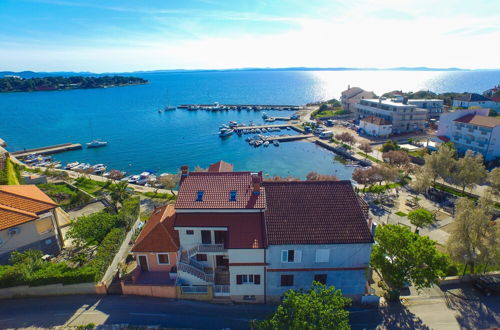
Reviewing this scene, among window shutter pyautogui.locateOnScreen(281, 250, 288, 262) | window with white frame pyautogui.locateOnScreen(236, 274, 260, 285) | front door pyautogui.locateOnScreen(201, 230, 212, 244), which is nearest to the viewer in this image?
window shutter pyautogui.locateOnScreen(281, 250, 288, 262)

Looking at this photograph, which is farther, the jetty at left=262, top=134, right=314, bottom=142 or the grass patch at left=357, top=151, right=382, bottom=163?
the jetty at left=262, top=134, right=314, bottom=142

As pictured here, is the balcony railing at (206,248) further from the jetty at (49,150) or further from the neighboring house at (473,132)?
the jetty at (49,150)

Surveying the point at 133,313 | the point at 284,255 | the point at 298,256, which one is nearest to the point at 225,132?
the point at 284,255

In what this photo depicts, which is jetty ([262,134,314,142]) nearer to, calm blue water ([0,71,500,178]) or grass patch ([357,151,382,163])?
calm blue water ([0,71,500,178])

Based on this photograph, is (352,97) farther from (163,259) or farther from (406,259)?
(163,259)

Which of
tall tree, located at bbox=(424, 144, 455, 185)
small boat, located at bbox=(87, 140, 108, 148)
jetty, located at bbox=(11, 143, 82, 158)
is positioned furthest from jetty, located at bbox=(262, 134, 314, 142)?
jetty, located at bbox=(11, 143, 82, 158)

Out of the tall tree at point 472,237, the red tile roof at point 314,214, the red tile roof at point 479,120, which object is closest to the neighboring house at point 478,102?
the red tile roof at point 479,120
